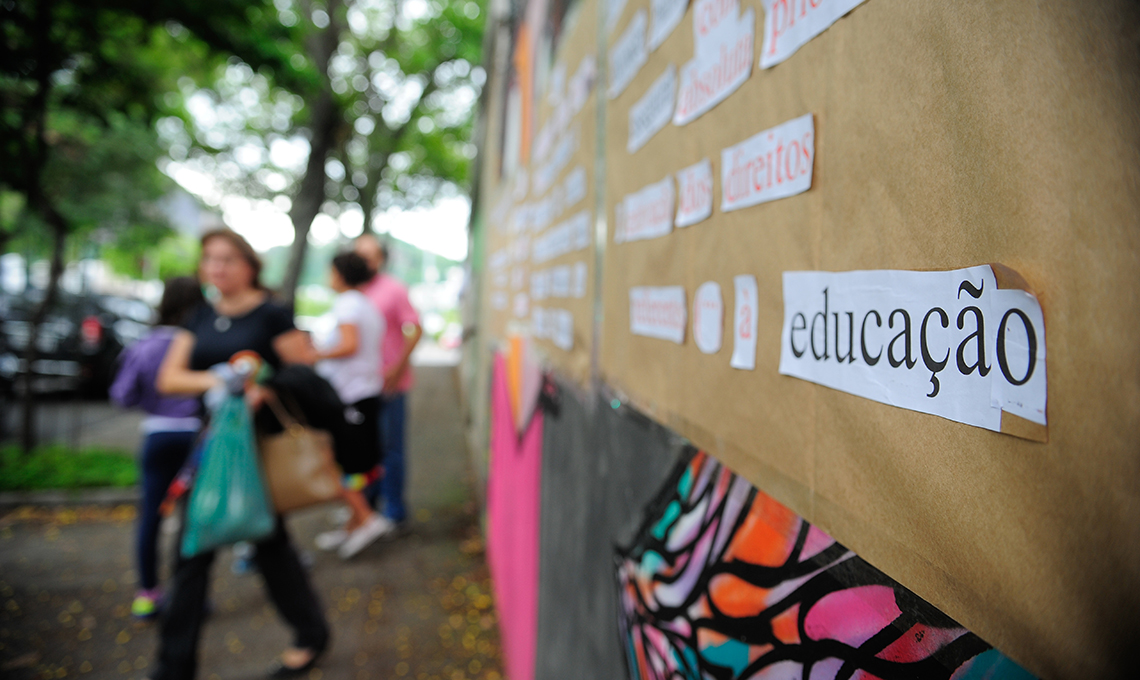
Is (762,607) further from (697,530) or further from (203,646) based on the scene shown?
(203,646)

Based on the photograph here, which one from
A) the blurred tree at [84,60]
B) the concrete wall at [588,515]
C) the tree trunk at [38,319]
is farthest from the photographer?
the tree trunk at [38,319]

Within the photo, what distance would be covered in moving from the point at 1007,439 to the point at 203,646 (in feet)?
13.2

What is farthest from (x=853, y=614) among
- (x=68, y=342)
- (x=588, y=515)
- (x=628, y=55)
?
(x=68, y=342)

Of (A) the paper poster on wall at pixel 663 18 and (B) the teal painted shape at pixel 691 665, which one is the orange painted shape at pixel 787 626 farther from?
(A) the paper poster on wall at pixel 663 18

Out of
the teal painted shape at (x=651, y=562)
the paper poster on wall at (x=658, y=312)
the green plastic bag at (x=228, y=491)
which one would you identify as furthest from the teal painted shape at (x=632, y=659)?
the green plastic bag at (x=228, y=491)

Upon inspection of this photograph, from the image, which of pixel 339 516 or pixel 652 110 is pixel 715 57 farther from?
pixel 339 516

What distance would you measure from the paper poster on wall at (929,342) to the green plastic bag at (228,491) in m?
2.57

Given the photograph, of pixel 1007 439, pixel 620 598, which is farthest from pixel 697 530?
pixel 1007 439

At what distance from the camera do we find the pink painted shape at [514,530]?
265 centimetres

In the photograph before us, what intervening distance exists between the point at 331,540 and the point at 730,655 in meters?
4.56

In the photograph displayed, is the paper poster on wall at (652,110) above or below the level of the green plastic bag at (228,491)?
above

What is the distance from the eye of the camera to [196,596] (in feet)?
9.18

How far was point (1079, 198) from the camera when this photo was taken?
1.50ft

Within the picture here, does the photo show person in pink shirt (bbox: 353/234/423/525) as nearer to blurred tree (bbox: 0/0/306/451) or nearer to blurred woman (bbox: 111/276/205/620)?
blurred woman (bbox: 111/276/205/620)
